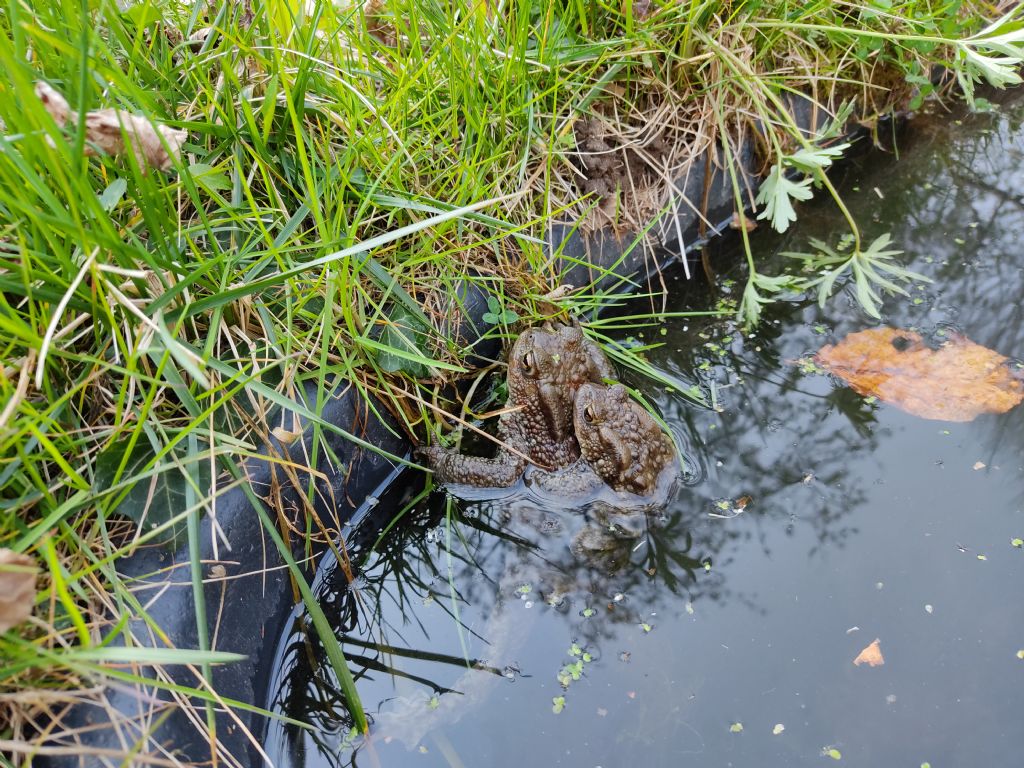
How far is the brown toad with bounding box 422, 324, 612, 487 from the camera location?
255 cm

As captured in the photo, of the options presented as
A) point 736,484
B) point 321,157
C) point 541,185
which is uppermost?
point 321,157

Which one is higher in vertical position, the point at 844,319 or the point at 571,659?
the point at 844,319

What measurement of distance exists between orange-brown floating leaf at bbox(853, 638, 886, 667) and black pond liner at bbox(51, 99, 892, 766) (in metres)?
1.47

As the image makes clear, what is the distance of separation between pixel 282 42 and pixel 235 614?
1.64m

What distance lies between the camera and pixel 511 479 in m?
2.56

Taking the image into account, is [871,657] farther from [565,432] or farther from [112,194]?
[112,194]

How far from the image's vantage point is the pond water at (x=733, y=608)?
72.7 inches

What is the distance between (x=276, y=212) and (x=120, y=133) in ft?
1.99

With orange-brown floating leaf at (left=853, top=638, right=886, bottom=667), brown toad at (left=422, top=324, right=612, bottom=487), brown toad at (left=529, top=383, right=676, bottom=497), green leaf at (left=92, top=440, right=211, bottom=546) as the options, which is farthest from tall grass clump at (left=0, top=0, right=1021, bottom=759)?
orange-brown floating leaf at (left=853, top=638, right=886, bottom=667)

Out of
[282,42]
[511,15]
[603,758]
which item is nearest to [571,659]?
[603,758]

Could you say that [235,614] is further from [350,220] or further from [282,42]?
[282,42]

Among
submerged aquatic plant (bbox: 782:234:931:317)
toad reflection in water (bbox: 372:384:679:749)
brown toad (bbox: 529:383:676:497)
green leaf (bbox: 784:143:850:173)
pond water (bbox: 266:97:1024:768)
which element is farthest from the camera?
submerged aquatic plant (bbox: 782:234:931:317)

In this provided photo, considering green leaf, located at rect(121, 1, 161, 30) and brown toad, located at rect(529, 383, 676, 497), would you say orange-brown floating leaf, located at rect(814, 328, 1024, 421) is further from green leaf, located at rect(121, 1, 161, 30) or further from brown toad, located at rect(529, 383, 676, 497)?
green leaf, located at rect(121, 1, 161, 30)

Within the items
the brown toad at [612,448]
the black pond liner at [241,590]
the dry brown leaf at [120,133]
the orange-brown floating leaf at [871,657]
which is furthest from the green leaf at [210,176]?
the orange-brown floating leaf at [871,657]
